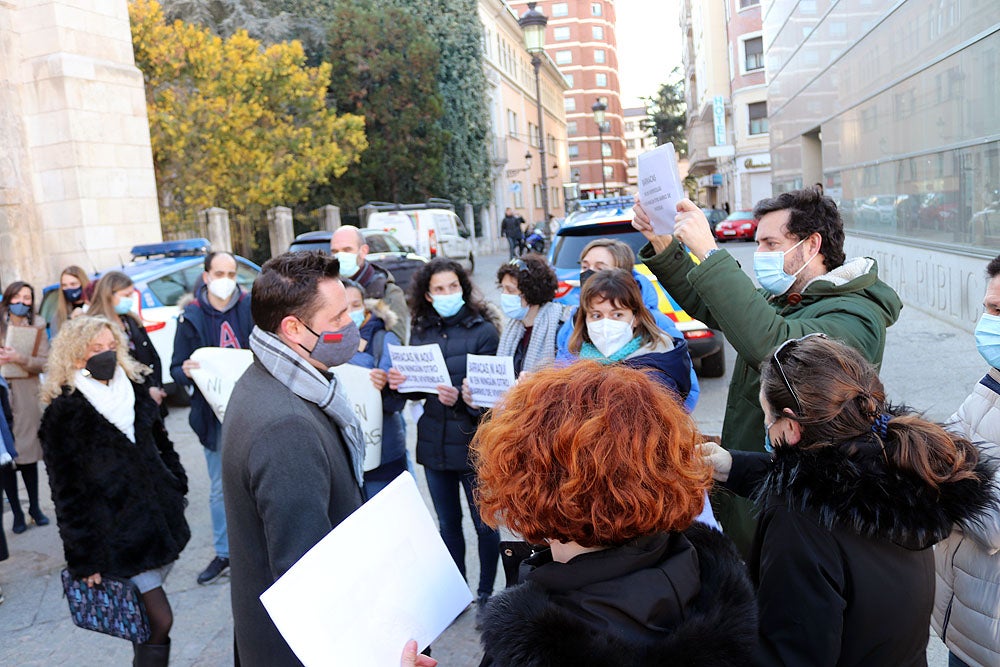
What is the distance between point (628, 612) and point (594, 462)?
0.27m

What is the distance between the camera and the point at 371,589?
177 cm

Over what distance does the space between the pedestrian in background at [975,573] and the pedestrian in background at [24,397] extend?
574 cm

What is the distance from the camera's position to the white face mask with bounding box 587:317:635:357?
357 cm

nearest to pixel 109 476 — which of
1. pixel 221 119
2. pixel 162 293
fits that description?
pixel 162 293

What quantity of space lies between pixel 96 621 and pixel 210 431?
196 centimetres

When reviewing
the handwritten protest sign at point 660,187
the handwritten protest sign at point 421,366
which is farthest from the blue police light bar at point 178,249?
the handwritten protest sign at point 660,187

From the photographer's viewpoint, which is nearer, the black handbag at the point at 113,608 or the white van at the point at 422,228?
the black handbag at the point at 113,608

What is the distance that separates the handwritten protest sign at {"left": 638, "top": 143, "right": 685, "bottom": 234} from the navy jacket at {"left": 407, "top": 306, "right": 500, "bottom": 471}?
59.3 inches

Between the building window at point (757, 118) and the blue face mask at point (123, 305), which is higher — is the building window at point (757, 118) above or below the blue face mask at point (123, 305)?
above

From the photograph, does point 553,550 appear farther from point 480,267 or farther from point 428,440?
point 480,267

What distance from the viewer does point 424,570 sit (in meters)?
1.90

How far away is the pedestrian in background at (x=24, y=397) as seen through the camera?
5.88 meters

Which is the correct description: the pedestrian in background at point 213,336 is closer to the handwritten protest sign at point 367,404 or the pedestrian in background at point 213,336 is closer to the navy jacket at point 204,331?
the navy jacket at point 204,331

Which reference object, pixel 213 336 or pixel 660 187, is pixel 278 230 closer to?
pixel 213 336
